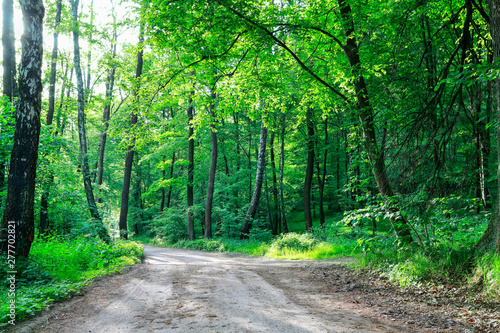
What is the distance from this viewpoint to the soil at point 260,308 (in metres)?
3.57

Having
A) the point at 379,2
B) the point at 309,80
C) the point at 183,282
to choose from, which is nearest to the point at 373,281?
the point at 183,282

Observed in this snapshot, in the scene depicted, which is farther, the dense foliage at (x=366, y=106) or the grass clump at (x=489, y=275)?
the dense foliage at (x=366, y=106)

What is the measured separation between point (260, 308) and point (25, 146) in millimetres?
5826

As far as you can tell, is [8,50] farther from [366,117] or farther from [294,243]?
[294,243]

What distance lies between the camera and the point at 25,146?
612 cm

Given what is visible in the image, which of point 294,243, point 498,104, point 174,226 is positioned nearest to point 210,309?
point 498,104

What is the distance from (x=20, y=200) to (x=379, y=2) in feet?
30.9

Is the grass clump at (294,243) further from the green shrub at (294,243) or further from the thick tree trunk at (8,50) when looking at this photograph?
the thick tree trunk at (8,50)

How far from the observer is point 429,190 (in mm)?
5590

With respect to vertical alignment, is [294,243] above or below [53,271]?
below

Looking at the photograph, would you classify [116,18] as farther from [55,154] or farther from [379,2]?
[379,2]

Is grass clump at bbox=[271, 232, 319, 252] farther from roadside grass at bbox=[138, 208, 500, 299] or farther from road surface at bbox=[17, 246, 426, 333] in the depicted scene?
road surface at bbox=[17, 246, 426, 333]

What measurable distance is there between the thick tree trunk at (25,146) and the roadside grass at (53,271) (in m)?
0.53

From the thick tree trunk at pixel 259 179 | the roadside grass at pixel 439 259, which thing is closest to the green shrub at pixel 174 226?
the thick tree trunk at pixel 259 179
